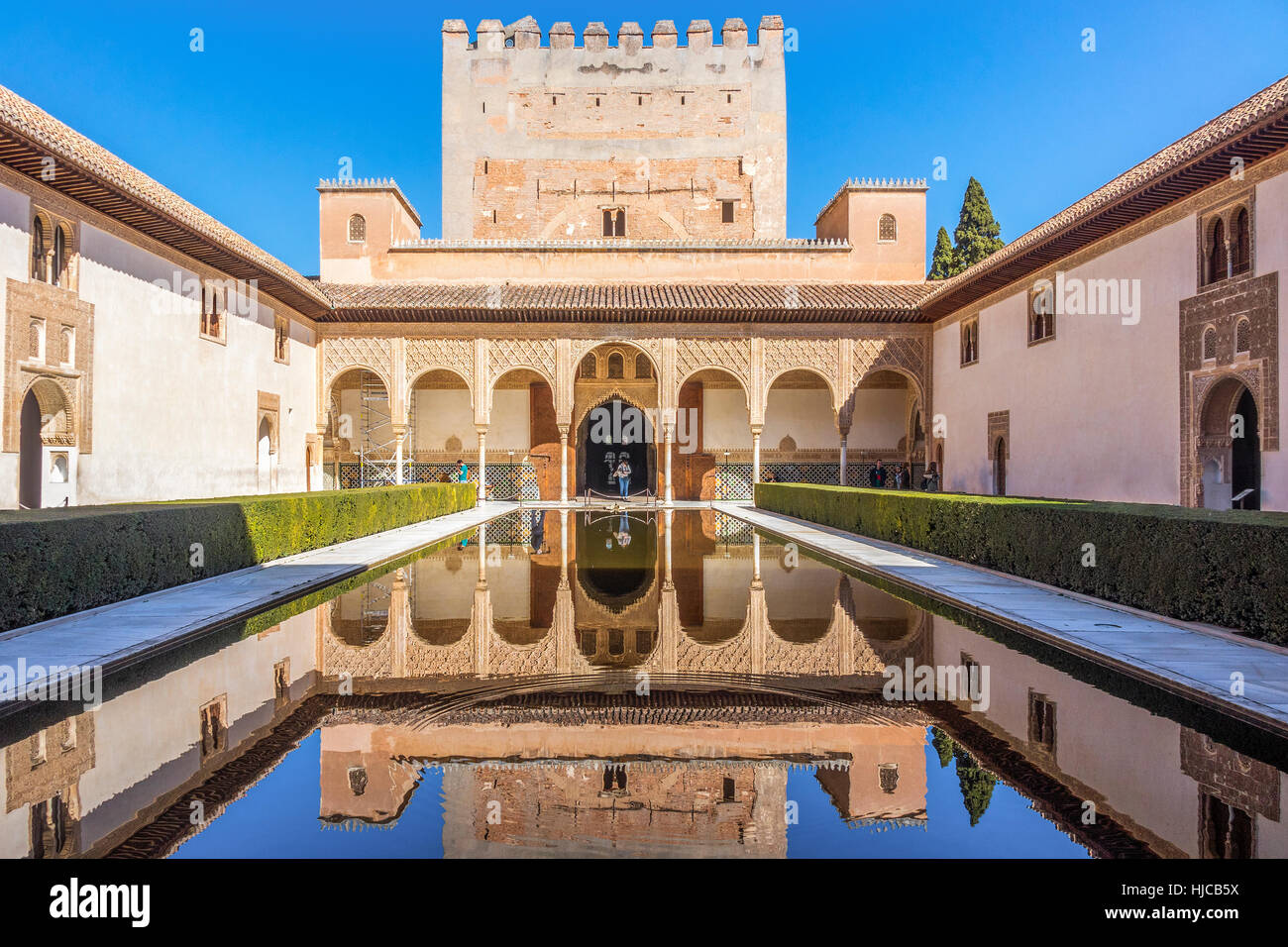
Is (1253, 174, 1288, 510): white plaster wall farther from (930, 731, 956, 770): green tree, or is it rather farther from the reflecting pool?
(930, 731, 956, 770): green tree

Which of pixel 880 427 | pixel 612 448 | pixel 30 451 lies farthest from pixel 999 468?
pixel 30 451

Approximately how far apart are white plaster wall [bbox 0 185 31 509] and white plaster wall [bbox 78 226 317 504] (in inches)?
48.7

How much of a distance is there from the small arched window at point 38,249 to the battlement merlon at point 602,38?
21.3m

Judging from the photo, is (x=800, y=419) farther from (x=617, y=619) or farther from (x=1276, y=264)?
(x=617, y=619)

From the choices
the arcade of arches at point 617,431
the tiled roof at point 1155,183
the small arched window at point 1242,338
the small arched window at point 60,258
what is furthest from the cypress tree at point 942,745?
the arcade of arches at point 617,431

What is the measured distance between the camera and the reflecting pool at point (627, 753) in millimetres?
2676

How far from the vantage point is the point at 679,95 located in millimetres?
28609

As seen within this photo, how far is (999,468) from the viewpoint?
17234 mm

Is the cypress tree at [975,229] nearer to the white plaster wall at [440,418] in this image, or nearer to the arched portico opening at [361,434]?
the white plaster wall at [440,418]

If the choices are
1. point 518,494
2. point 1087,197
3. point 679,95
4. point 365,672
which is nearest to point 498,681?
point 365,672

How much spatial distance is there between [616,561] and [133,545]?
510 centimetres

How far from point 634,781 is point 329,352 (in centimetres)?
1978
